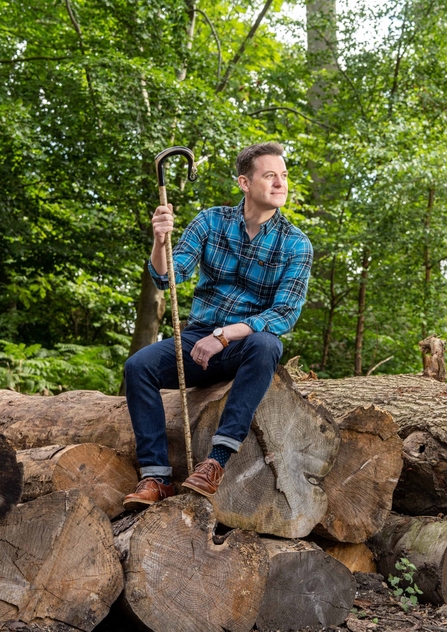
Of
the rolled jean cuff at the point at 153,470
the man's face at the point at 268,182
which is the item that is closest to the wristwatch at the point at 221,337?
the rolled jean cuff at the point at 153,470

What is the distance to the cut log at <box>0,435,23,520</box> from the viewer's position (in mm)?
2861

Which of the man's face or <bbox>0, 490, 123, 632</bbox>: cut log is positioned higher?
the man's face

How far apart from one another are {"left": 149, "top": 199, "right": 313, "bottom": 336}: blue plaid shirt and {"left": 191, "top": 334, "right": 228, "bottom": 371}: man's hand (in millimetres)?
281

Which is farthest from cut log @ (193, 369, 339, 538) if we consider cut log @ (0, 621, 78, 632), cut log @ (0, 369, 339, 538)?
cut log @ (0, 621, 78, 632)

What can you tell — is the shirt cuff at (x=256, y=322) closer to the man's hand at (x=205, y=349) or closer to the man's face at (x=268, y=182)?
the man's hand at (x=205, y=349)

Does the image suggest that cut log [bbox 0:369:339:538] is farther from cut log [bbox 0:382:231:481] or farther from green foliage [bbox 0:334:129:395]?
green foliage [bbox 0:334:129:395]

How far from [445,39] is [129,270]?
6.52 metres

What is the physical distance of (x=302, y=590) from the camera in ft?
11.2

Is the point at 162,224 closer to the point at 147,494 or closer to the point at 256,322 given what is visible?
the point at 256,322

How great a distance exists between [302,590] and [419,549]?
37.1 inches

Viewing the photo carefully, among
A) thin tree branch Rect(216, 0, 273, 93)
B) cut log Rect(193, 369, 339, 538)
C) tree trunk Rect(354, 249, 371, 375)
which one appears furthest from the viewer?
thin tree branch Rect(216, 0, 273, 93)

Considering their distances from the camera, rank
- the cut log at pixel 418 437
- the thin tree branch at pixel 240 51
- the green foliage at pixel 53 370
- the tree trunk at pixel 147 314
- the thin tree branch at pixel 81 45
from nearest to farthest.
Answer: the cut log at pixel 418 437 < the thin tree branch at pixel 81 45 < the green foliage at pixel 53 370 < the tree trunk at pixel 147 314 < the thin tree branch at pixel 240 51

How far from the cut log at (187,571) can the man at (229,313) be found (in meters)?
0.15

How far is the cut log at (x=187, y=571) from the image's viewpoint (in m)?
2.96
